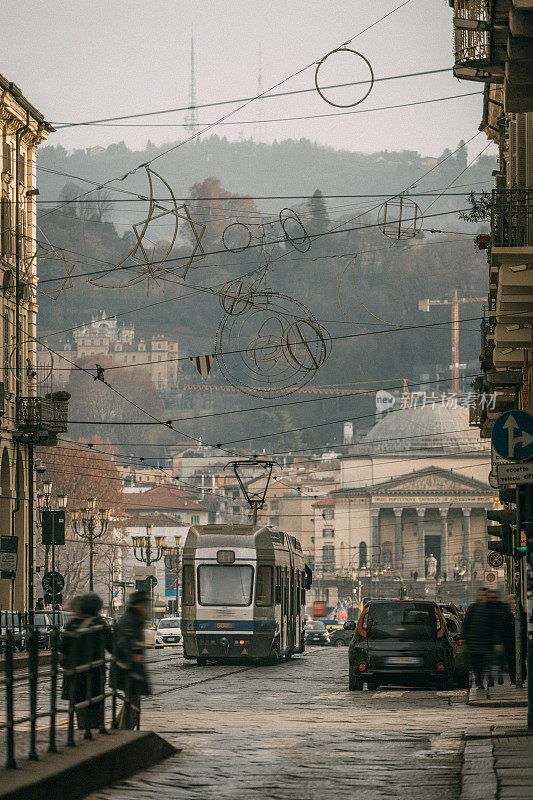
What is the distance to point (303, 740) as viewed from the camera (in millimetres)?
13500

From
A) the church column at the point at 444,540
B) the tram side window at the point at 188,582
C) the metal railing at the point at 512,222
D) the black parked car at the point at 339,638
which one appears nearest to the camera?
the metal railing at the point at 512,222

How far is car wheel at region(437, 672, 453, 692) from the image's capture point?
21228mm

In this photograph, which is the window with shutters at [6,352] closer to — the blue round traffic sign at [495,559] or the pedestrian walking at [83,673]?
the blue round traffic sign at [495,559]

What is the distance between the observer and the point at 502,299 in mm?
20188

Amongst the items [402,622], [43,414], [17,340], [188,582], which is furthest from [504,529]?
[17,340]

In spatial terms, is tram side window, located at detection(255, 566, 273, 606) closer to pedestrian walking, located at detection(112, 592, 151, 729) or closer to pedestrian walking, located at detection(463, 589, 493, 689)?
pedestrian walking, located at detection(463, 589, 493, 689)

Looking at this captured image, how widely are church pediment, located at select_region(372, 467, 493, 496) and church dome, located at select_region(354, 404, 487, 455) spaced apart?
9.24 ft

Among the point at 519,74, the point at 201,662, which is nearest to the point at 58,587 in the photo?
the point at 201,662

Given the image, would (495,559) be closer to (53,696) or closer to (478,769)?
(478,769)

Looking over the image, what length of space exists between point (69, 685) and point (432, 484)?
5461 inches

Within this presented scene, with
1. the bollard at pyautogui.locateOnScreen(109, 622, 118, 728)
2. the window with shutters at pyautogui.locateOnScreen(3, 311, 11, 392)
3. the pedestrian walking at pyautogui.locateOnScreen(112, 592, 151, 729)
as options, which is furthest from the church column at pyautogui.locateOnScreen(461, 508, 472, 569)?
the bollard at pyautogui.locateOnScreen(109, 622, 118, 728)

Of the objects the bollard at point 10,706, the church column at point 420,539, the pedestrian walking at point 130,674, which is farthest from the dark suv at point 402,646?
the church column at point 420,539

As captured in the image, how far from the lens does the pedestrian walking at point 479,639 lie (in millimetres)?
19234

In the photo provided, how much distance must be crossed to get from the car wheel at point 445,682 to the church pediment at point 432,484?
12489 centimetres
